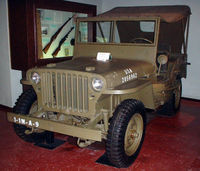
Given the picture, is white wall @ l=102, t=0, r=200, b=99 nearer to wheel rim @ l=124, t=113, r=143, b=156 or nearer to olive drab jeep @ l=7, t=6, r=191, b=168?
olive drab jeep @ l=7, t=6, r=191, b=168

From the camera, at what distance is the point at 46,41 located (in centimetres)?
550

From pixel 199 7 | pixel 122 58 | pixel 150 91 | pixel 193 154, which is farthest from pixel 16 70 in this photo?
pixel 199 7

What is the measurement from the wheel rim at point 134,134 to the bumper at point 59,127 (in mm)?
557

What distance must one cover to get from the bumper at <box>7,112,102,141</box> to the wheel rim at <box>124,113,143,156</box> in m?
0.56

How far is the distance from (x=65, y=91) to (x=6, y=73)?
2693 millimetres

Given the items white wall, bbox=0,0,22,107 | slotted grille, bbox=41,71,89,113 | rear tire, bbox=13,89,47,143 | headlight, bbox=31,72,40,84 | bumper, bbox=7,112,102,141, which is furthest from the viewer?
white wall, bbox=0,0,22,107

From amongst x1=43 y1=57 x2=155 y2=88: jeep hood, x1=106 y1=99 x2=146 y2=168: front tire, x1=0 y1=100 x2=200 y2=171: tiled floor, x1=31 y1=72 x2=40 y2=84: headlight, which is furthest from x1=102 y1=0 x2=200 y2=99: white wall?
x1=31 y1=72 x2=40 y2=84: headlight

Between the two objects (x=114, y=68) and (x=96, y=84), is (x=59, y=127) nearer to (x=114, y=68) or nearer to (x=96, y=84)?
(x=96, y=84)

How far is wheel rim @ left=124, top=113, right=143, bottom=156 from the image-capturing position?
10.5 ft

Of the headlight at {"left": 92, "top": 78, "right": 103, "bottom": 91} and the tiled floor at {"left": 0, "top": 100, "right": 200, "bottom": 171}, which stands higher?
the headlight at {"left": 92, "top": 78, "right": 103, "bottom": 91}

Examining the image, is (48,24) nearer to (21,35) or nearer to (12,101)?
(21,35)

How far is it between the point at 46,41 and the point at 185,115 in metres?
3.20

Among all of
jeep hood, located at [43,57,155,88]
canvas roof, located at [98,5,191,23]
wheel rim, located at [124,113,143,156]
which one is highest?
canvas roof, located at [98,5,191,23]

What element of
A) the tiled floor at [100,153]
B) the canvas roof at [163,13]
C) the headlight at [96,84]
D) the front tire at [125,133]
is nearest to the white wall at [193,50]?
the canvas roof at [163,13]
